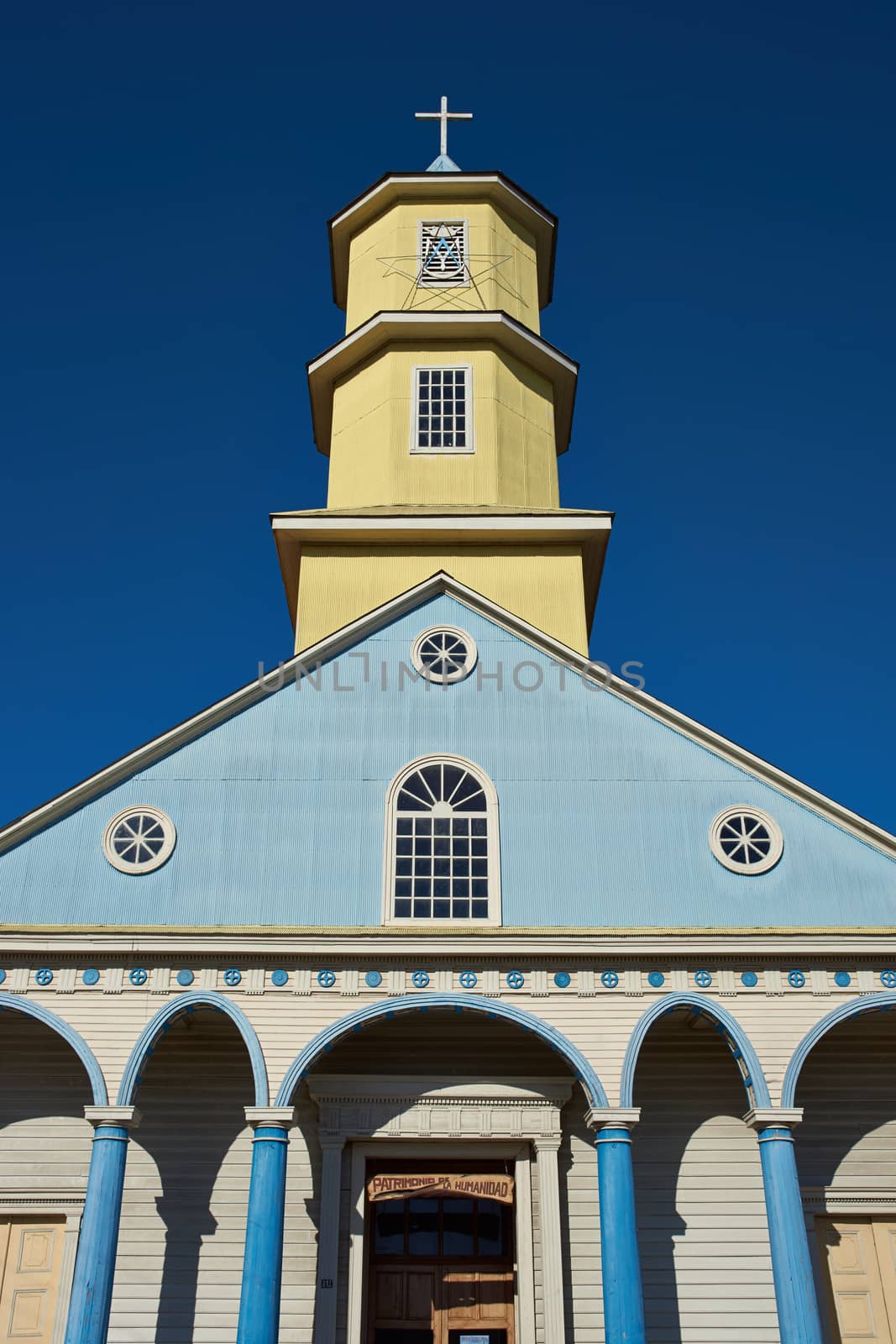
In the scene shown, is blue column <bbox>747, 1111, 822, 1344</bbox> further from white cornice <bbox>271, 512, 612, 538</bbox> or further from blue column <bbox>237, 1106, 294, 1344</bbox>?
white cornice <bbox>271, 512, 612, 538</bbox>

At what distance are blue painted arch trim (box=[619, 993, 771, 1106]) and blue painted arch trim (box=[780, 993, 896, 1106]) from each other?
0.83 feet

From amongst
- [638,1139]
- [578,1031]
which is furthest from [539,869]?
[638,1139]

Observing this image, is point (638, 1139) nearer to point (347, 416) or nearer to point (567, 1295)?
point (567, 1295)

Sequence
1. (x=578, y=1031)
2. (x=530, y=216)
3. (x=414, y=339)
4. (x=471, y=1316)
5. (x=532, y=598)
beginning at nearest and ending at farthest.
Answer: (x=578, y=1031) → (x=471, y=1316) → (x=532, y=598) → (x=414, y=339) → (x=530, y=216)

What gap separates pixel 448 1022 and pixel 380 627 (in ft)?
17.6

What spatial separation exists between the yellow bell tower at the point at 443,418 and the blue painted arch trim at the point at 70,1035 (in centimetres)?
763

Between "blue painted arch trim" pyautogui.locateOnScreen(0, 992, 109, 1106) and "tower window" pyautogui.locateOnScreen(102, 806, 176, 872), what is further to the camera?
"tower window" pyautogui.locateOnScreen(102, 806, 176, 872)

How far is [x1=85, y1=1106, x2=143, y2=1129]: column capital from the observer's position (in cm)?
1388

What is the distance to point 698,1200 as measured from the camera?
15.4 m

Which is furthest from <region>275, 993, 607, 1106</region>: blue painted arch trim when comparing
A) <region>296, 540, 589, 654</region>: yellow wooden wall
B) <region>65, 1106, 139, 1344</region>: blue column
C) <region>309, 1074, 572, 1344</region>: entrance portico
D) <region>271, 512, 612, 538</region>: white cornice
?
<region>271, 512, 612, 538</region>: white cornice

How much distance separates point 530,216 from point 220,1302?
66.4 ft

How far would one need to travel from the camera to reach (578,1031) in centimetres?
1441

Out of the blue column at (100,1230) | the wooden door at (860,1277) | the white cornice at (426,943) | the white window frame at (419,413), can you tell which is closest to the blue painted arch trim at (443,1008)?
the white cornice at (426,943)

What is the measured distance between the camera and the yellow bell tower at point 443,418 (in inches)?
821
